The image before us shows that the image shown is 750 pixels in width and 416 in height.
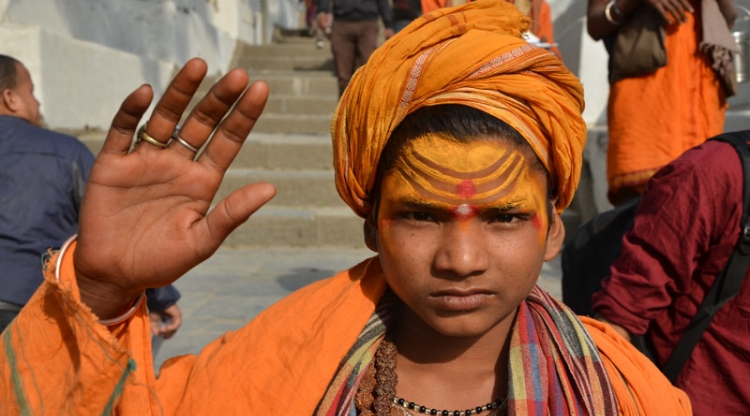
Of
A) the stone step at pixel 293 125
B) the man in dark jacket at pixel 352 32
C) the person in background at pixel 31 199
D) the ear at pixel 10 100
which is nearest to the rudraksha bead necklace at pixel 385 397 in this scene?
the person in background at pixel 31 199

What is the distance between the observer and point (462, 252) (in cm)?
146

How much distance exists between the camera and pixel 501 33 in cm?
162

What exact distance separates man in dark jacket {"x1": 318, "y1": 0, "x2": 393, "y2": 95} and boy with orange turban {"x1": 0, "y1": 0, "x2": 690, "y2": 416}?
6795mm

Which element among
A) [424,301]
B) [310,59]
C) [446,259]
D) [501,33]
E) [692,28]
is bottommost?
[310,59]

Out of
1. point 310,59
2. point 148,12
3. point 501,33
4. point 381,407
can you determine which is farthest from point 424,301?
point 310,59

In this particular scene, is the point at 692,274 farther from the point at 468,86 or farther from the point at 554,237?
the point at 468,86

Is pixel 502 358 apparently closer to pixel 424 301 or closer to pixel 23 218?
pixel 424 301

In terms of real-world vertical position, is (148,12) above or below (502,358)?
above

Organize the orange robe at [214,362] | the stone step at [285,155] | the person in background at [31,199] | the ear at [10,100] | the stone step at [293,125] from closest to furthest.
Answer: the orange robe at [214,362] < the person in background at [31,199] < the ear at [10,100] < the stone step at [285,155] < the stone step at [293,125]

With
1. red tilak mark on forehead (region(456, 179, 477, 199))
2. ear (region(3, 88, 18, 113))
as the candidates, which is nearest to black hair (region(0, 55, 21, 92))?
ear (region(3, 88, 18, 113))

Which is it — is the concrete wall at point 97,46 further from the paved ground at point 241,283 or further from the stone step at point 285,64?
the paved ground at point 241,283

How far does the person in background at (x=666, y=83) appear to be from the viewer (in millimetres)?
3029

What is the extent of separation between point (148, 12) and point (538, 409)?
8.81 meters

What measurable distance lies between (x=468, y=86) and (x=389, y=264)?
446mm
